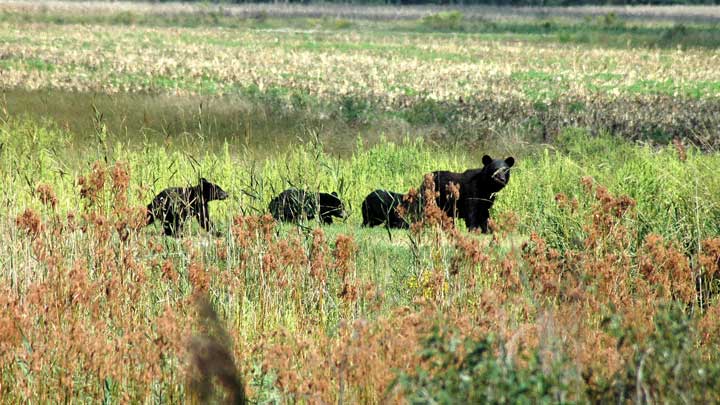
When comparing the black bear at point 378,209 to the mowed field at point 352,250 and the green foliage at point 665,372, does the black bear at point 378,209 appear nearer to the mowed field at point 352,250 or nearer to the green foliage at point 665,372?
the mowed field at point 352,250

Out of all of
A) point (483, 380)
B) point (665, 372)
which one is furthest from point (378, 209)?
point (665, 372)

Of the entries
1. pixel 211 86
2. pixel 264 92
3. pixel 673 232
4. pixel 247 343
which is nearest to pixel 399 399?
pixel 247 343

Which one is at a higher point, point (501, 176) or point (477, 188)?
point (501, 176)

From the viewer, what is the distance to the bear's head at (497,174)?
36.4 ft

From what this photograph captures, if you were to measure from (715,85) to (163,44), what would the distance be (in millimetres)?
23942

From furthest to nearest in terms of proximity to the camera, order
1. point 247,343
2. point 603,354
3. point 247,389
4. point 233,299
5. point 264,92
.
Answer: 1. point 264,92
2. point 233,299
3. point 247,343
4. point 247,389
5. point 603,354

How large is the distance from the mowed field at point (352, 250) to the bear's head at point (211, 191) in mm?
198

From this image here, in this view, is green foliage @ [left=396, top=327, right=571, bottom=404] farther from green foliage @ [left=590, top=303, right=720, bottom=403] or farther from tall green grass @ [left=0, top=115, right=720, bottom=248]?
tall green grass @ [left=0, top=115, right=720, bottom=248]

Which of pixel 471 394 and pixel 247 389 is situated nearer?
pixel 471 394

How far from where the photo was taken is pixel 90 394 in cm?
528

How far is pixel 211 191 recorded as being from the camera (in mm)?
10133

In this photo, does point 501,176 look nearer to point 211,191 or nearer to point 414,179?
point 414,179

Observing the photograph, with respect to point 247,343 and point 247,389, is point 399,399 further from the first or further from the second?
point 247,343

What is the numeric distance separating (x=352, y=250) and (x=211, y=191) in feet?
12.5
